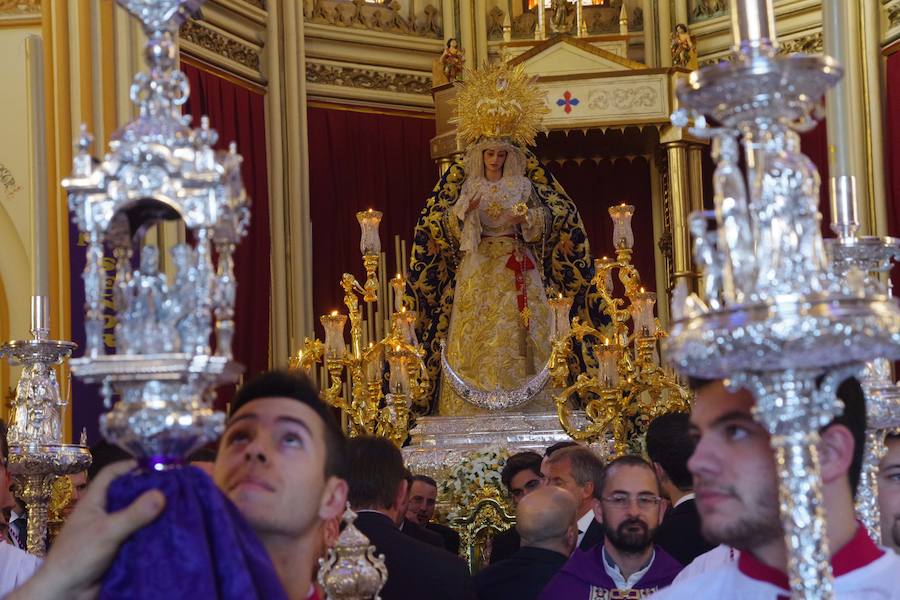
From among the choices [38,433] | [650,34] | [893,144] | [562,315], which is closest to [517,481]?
[562,315]

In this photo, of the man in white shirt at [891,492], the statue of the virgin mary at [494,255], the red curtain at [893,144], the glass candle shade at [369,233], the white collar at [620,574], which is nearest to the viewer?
the man in white shirt at [891,492]

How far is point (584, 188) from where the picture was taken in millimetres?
12938

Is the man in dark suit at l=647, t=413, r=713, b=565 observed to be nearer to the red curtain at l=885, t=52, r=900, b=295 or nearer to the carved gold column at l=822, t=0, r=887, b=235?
the carved gold column at l=822, t=0, r=887, b=235

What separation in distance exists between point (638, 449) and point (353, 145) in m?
5.74

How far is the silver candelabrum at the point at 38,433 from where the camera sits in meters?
3.89

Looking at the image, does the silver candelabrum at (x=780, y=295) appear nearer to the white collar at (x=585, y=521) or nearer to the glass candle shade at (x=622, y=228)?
the white collar at (x=585, y=521)

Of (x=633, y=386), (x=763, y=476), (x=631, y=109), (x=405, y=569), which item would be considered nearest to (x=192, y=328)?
(x=763, y=476)

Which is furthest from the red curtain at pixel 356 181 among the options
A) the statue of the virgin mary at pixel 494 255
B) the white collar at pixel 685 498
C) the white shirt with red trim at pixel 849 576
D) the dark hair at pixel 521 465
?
the white shirt with red trim at pixel 849 576

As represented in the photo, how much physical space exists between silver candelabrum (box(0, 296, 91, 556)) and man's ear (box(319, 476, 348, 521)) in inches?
56.6

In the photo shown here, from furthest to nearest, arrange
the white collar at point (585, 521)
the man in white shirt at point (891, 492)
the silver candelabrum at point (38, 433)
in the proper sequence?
the white collar at point (585, 521) → the silver candelabrum at point (38, 433) → the man in white shirt at point (891, 492)

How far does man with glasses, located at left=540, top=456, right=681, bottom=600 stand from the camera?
3.95 metres

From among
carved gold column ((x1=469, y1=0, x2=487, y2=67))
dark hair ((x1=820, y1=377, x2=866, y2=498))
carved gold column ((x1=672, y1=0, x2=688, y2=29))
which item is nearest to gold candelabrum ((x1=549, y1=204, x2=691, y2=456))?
dark hair ((x1=820, y1=377, x2=866, y2=498))

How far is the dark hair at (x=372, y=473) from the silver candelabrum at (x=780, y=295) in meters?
2.38

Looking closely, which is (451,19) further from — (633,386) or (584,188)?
(633,386)
